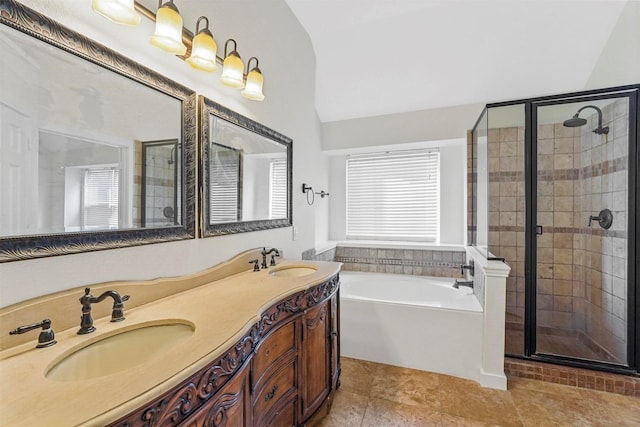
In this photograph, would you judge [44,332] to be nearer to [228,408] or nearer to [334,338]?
[228,408]

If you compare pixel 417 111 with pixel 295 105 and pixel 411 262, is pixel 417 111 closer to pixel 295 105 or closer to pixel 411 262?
pixel 295 105

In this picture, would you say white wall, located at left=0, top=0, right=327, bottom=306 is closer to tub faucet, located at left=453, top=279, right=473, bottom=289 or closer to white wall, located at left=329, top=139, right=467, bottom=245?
white wall, located at left=329, top=139, right=467, bottom=245

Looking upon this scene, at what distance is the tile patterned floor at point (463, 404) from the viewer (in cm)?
172

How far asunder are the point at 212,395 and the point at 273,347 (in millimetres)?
449

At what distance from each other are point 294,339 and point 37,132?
1.25 meters

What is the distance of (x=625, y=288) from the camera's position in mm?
2180

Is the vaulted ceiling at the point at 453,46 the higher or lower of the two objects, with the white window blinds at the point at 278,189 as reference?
higher

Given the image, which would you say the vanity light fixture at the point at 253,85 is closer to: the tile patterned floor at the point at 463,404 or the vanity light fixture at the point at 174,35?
the vanity light fixture at the point at 174,35

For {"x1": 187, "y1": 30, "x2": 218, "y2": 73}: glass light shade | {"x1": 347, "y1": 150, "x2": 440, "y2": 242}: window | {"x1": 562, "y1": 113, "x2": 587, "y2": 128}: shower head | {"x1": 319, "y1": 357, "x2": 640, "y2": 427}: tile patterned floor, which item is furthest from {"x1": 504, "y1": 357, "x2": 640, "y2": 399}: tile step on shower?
{"x1": 187, "y1": 30, "x2": 218, "y2": 73}: glass light shade

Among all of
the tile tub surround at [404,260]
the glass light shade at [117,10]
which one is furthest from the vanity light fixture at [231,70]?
the tile tub surround at [404,260]

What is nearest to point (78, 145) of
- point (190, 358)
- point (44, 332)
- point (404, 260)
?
point (44, 332)

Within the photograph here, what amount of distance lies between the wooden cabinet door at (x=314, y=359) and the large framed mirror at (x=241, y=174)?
715mm

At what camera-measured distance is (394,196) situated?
3678 mm

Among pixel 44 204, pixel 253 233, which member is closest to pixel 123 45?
pixel 44 204
